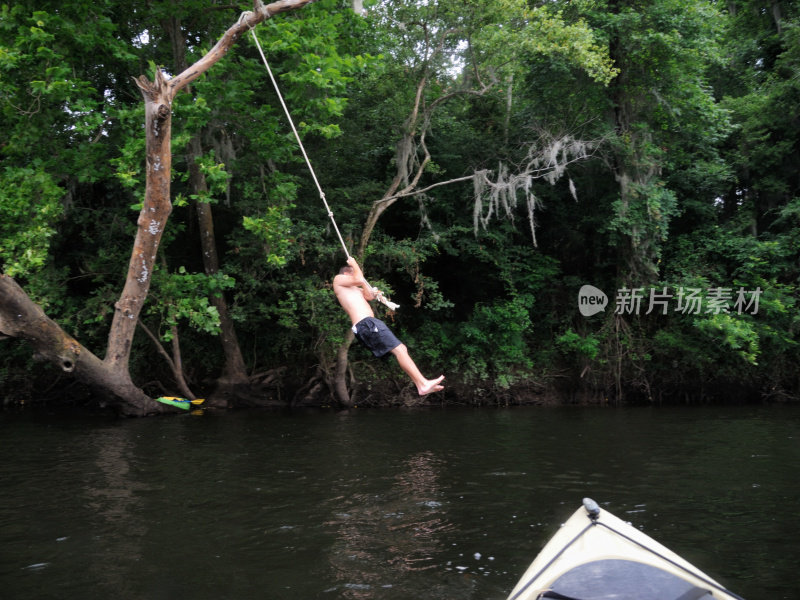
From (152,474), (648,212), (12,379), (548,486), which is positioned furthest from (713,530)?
(12,379)

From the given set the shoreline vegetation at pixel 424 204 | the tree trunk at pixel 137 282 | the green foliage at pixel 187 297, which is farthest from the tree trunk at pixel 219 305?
the tree trunk at pixel 137 282

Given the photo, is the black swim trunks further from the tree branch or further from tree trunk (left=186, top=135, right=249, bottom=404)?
tree trunk (left=186, top=135, right=249, bottom=404)

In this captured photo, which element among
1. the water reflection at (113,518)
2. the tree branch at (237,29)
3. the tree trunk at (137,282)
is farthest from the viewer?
the tree trunk at (137,282)

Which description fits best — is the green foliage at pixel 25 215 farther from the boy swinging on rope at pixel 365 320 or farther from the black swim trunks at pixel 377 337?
the black swim trunks at pixel 377 337

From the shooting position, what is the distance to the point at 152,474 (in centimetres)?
884

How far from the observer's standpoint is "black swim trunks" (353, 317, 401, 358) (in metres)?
6.82

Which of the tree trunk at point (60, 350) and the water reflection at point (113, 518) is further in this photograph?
the tree trunk at point (60, 350)

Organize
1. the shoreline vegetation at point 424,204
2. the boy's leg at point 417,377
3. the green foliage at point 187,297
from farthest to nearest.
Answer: the green foliage at point 187,297
the shoreline vegetation at point 424,204
the boy's leg at point 417,377

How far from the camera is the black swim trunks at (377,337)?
269 inches

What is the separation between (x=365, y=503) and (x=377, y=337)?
1.98 metres

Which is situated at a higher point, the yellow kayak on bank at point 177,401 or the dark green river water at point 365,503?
the yellow kayak on bank at point 177,401

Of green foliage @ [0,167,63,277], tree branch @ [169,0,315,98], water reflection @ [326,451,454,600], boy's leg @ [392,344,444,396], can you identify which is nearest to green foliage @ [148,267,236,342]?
green foliage @ [0,167,63,277]

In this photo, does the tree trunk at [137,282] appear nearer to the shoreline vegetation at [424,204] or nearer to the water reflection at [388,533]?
the shoreline vegetation at [424,204]

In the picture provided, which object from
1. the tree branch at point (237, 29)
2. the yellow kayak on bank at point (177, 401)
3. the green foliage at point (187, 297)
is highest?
the tree branch at point (237, 29)
